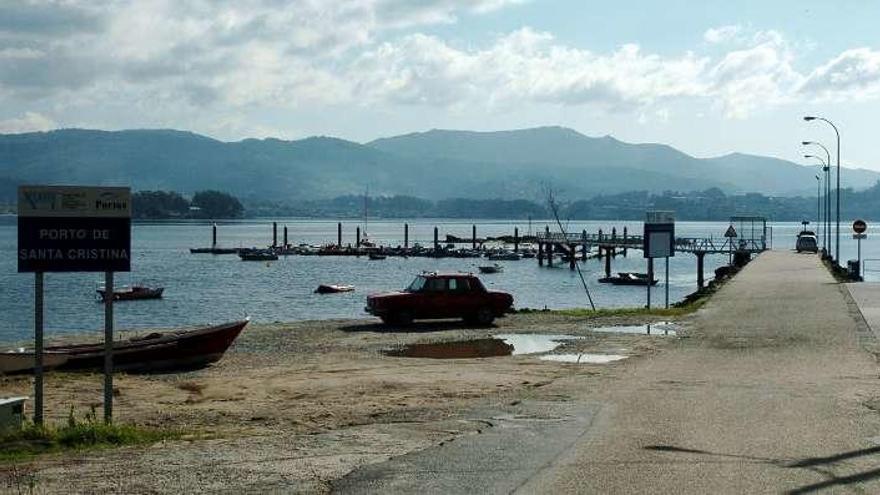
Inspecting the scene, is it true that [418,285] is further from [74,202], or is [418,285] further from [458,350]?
[74,202]

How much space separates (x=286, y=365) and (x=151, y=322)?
34.9 meters

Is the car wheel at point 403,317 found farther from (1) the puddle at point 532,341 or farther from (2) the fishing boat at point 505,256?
(2) the fishing boat at point 505,256

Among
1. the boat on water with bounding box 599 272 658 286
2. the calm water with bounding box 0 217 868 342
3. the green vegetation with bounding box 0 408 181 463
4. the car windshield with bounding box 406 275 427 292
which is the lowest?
the calm water with bounding box 0 217 868 342

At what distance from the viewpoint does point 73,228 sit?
14172mm

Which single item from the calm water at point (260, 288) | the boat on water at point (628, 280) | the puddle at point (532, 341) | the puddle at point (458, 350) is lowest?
the calm water at point (260, 288)

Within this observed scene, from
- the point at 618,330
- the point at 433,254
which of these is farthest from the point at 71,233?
the point at 433,254

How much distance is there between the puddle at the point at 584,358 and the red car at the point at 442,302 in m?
8.12

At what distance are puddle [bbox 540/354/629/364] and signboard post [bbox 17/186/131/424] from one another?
10346 millimetres

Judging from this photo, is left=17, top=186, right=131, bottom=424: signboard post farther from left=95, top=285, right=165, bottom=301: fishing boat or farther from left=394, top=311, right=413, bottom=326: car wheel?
left=95, top=285, right=165, bottom=301: fishing boat

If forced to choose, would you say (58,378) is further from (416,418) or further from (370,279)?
(370,279)

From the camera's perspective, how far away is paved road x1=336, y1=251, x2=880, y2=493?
997 cm

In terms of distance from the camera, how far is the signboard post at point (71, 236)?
13953mm

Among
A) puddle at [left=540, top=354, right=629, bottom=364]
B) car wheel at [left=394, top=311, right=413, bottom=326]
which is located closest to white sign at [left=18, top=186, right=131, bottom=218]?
puddle at [left=540, top=354, right=629, bottom=364]

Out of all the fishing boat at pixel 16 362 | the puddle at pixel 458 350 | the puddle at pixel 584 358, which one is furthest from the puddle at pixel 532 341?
the fishing boat at pixel 16 362
